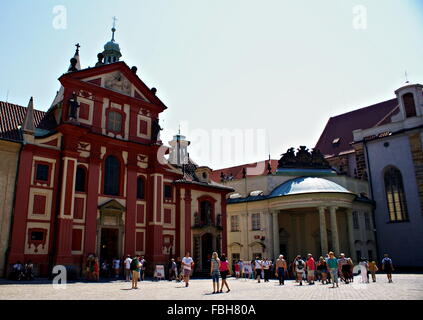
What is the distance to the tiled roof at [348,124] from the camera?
155 feet

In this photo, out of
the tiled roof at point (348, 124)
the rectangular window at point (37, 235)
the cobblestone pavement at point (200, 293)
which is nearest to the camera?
the cobblestone pavement at point (200, 293)

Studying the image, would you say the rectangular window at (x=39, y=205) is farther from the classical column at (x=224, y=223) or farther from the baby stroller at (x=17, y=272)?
the classical column at (x=224, y=223)

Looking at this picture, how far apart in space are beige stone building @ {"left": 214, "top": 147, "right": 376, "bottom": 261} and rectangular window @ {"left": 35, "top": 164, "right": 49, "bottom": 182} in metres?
20.9

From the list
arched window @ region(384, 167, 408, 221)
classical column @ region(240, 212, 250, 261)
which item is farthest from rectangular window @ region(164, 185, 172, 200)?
arched window @ region(384, 167, 408, 221)

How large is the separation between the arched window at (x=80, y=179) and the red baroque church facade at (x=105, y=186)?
0.23 feet

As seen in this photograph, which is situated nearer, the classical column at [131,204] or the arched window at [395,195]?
the classical column at [131,204]

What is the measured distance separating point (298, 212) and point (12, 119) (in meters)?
28.1

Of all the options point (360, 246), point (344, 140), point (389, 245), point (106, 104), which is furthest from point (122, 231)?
point (344, 140)

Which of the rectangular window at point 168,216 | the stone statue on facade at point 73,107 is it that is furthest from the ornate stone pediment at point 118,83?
the rectangular window at point 168,216

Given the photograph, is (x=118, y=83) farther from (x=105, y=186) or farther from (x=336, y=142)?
(x=336, y=142)
